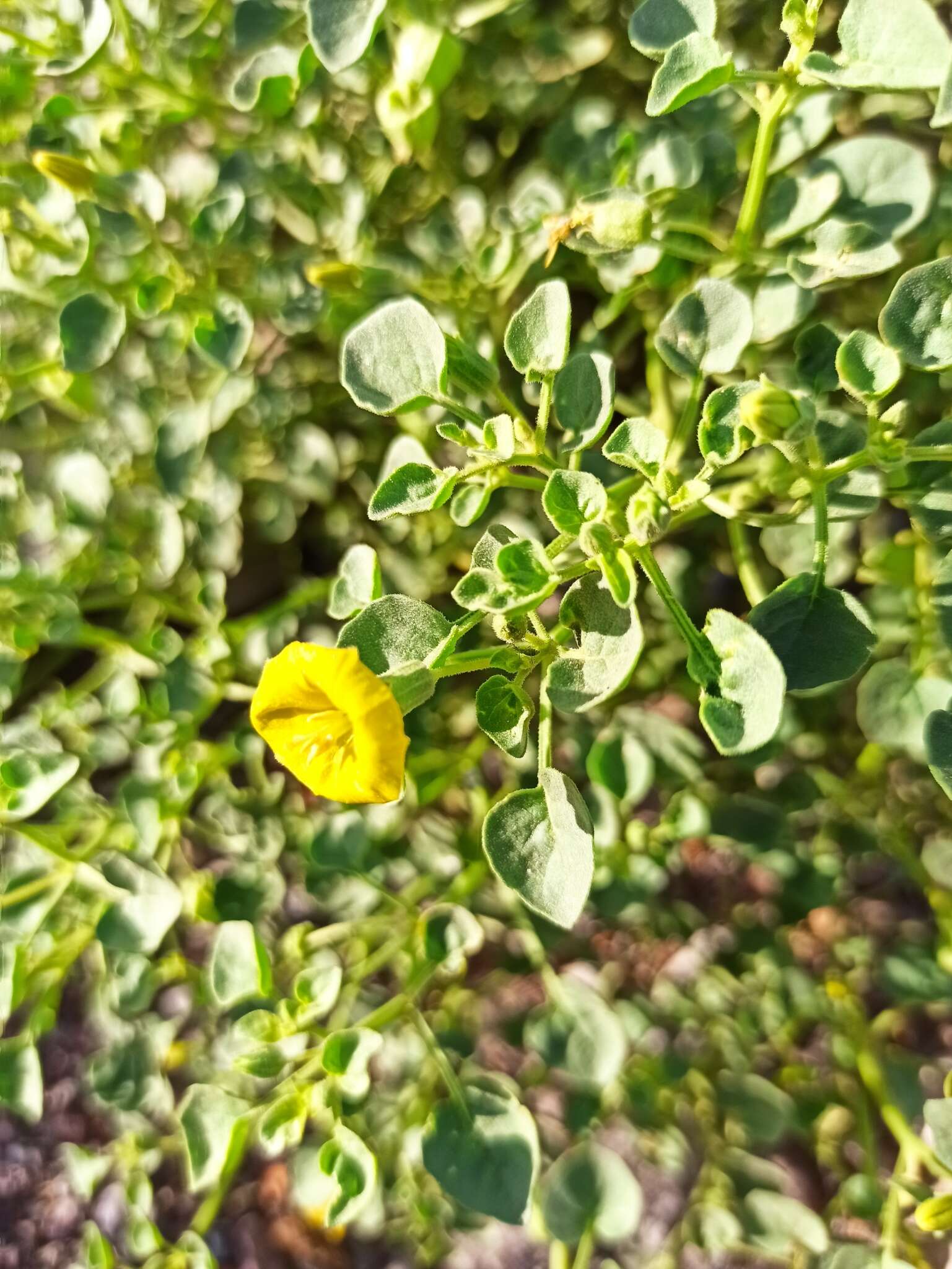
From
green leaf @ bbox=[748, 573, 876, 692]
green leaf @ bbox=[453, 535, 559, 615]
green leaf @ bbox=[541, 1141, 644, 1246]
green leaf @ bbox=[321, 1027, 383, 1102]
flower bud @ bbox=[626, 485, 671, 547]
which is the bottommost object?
green leaf @ bbox=[541, 1141, 644, 1246]

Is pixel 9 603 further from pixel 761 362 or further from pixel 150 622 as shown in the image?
pixel 761 362

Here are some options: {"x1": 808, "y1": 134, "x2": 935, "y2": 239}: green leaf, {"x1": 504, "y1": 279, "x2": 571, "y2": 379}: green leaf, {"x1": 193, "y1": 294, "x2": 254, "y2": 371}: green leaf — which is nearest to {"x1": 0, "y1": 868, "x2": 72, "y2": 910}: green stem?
{"x1": 193, "y1": 294, "x2": 254, "y2": 371}: green leaf

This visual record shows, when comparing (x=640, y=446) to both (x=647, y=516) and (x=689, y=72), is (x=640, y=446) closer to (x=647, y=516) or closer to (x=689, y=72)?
(x=647, y=516)

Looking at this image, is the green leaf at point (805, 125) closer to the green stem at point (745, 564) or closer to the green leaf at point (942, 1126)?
the green stem at point (745, 564)

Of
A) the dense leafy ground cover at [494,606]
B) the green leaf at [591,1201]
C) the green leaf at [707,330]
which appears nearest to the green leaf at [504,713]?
the dense leafy ground cover at [494,606]

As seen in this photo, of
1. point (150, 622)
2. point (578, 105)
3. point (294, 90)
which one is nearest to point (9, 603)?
point (150, 622)

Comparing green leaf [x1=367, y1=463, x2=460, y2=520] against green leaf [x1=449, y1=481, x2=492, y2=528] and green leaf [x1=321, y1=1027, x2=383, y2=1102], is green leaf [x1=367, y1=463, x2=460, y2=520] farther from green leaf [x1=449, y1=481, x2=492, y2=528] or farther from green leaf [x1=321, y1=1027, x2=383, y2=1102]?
green leaf [x1=321, y1=1027, x2=383, y2=1102]

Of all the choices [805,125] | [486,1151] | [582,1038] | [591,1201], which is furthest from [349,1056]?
[805,125]
